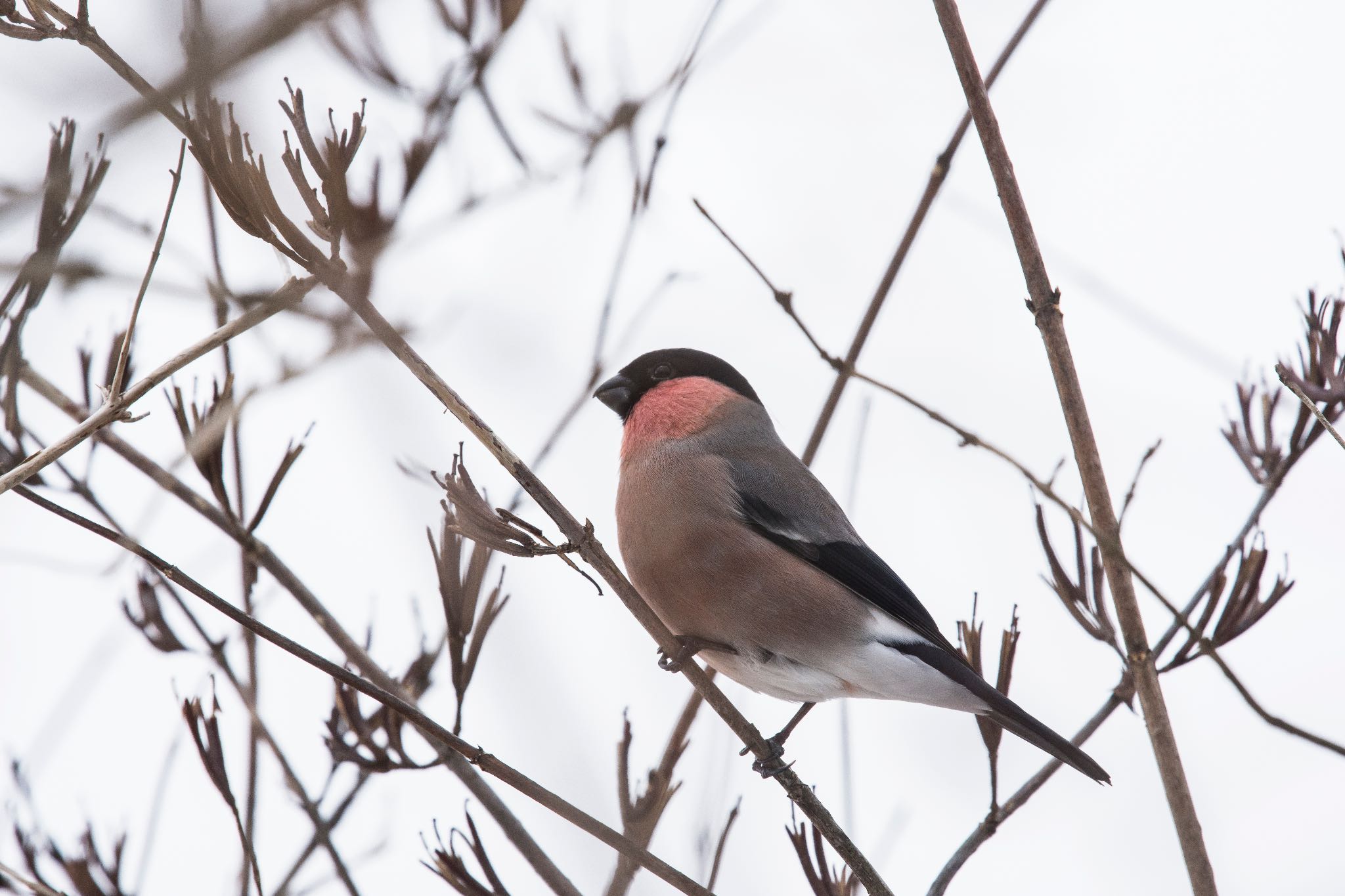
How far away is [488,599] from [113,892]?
2.98 ft

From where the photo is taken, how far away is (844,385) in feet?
9.52

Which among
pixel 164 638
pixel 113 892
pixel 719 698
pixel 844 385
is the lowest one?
pixel 113 892

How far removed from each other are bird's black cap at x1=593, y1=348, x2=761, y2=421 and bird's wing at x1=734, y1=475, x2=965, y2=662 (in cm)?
74

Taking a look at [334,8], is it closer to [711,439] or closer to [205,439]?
[205,439]

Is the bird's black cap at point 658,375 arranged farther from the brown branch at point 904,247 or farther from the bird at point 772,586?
the brown branch at point 904,247

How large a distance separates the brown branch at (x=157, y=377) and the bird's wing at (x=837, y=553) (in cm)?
203

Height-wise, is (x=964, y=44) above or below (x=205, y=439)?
above

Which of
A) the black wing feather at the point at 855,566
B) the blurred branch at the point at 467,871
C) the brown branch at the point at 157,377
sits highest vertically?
the black wing feather at the point at 855,566

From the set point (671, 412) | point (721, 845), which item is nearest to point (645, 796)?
point (721, 845)

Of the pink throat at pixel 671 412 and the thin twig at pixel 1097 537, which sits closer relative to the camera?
A: the thin twig at pixel 1097 537

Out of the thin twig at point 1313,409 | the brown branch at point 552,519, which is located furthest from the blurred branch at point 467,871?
the thin twig at point 1313,409

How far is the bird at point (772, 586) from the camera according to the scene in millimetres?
3365

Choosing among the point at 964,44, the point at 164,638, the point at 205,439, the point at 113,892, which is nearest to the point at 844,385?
the point at 964,44

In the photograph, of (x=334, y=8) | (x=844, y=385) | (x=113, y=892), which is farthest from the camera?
(x=844, y=385)
